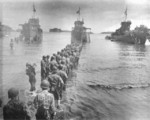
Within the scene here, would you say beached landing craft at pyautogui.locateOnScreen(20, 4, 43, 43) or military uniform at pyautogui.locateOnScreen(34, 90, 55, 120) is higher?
beached landing craft at pyautogui.locateOnScreen(20, 4, 43, 43)

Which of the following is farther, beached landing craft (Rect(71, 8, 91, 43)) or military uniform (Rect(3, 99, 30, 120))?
beached landing craft (Rect(71, 8, 91, 43))

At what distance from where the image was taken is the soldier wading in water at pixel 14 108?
17.0 feet

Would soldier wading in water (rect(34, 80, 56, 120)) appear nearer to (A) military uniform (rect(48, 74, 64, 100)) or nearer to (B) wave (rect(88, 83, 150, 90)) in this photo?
(A) military uniform (rect(48, 74, 64, 100))

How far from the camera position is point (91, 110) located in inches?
372

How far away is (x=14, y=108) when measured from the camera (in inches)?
205

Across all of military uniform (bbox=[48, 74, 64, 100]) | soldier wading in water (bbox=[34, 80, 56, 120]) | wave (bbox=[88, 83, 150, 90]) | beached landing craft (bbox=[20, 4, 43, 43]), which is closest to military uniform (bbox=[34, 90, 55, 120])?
soldier wading in water (bbox=[34, 80, 56, 120])

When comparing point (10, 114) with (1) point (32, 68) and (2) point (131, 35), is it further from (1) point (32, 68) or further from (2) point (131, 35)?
(2) point (131, 35)

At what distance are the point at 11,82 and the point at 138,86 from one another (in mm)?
9261

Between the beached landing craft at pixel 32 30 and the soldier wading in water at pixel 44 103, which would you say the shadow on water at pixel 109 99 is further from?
the beached landing craft at pixel 32 30

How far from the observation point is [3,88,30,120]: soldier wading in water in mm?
5188

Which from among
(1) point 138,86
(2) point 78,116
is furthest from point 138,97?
(2) point 78,116

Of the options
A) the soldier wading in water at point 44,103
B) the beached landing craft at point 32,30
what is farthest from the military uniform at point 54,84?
the beached landing craft at point 32,30

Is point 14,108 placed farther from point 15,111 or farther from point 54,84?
point 54,84

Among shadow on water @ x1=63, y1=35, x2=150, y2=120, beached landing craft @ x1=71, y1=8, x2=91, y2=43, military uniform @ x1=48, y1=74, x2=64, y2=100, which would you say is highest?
beached landing craft @ x1=71, y1=8, x2=91, y2=43
